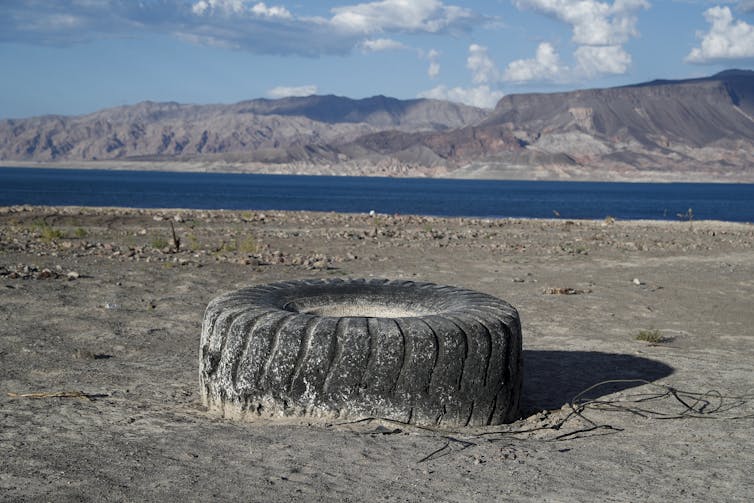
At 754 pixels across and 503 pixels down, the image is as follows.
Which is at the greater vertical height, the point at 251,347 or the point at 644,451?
the point at 251,347

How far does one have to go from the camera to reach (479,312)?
21.7 ft

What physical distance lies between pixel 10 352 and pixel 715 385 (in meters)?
6.99

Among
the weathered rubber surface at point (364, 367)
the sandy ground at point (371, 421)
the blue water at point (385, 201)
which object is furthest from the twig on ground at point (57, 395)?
the blue water at point (385, 201)

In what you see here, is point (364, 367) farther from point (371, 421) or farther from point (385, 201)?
point (385, 201)

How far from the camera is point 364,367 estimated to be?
5965 millimetres

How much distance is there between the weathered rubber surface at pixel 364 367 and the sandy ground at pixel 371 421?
19 cm

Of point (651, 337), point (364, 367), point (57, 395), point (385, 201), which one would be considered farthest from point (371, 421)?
Answer: point (385, 201)

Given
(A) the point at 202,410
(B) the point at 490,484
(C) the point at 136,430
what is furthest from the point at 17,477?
(B) the point at 490,484

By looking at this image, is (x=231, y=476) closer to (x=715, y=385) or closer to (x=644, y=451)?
(x=644, y=451)

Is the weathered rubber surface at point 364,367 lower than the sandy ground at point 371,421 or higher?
higher

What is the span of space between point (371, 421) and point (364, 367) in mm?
412

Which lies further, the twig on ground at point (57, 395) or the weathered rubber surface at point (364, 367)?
the twig on ground at point (57, 395)

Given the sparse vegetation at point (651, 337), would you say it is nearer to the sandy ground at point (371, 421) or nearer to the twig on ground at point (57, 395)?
the sandy ground at point (371, 421)

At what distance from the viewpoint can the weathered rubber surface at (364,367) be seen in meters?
5.97
